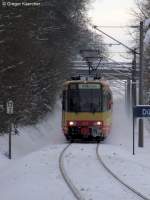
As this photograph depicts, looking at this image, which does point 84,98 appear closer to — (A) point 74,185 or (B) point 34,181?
(B) point 34,181

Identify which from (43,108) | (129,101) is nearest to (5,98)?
(43,108)

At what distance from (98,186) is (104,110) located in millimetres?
18908

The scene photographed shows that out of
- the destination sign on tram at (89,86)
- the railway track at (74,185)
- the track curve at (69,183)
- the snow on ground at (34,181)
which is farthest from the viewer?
the destination sign on tram at (89,86)

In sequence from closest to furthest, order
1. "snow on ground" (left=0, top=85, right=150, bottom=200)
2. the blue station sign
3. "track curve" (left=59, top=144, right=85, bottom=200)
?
"track curve" (left=59, top=144, right=85, bottom=200)
"snow on ground" (left=0, top=85, right=150, bottom=200)
the blue station sign

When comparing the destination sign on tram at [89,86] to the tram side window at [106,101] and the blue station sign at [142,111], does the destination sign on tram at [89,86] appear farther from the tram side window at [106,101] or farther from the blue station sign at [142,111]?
the blue station sign at [142,111]

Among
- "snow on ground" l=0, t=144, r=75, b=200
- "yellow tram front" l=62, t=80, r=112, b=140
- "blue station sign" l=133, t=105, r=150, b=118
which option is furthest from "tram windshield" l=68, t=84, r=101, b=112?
"snow on ground" l=0, t=144, r=75, b=200

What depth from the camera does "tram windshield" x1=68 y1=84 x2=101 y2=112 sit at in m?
35.3

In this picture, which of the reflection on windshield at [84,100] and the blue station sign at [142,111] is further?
the reflection on windshield at [84,100]

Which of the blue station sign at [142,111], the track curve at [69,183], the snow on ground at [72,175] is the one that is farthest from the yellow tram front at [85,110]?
the track curve at [69,183]

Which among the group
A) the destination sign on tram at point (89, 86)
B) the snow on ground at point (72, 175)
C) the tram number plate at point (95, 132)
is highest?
the destination sign on tram at point (89, 86)

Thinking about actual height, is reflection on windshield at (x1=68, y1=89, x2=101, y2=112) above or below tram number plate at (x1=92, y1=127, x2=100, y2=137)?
above

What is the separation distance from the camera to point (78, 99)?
116ft

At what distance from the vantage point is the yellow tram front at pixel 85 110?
3512cm

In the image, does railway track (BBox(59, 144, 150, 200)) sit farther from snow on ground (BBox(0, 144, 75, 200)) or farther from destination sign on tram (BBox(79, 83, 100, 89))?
destination sign on tram (BBox(79, 83, 100, 89))
